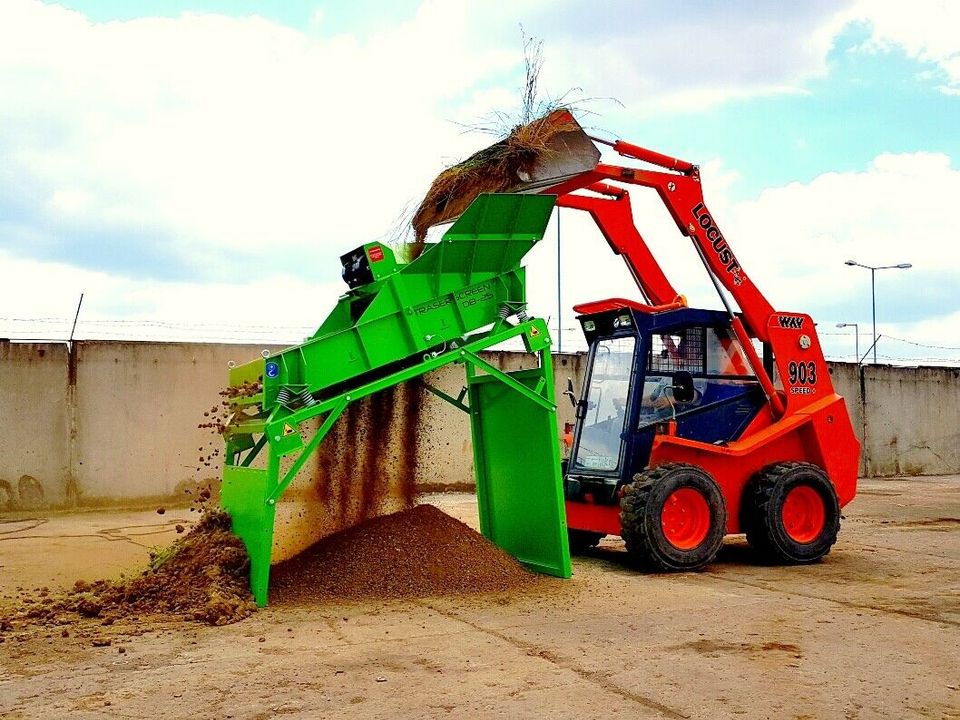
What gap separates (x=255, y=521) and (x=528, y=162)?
3524 mm

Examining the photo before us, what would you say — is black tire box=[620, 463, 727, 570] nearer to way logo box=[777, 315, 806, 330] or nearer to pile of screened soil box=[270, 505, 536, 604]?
pile of screened soil box=[270, 505, 536, 604]

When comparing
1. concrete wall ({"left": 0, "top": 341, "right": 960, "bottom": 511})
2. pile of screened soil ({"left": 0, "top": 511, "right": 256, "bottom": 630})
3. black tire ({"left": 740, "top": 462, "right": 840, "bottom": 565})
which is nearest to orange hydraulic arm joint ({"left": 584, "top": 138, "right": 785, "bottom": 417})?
black tire ({"left": 740, "top": 462, "right": 840, "bottom": 565})

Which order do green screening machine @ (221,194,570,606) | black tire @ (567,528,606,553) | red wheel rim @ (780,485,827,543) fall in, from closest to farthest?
green screening machine @ (221,194,570,606)
red wheel rim @ (780,485,827,543)
black tire @ (567,528,606,553)

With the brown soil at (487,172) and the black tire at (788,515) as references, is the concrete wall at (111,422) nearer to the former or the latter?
the brown soil at (487,172)

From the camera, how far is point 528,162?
7.71m

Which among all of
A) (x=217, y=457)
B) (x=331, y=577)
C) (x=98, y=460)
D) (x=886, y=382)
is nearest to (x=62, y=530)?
(x=98, y=460)

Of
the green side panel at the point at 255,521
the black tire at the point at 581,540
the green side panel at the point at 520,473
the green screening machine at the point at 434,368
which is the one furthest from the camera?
the black tire at the point at 581,540

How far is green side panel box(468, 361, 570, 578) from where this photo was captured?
7.61 m

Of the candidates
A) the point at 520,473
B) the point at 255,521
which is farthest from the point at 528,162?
Result: the point at 255,521

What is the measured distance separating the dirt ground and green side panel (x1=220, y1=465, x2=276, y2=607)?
25cm

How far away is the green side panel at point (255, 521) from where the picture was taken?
6496 millimetres

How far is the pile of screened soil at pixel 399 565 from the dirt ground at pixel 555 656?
27cm

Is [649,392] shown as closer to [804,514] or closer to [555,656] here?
[804,514]

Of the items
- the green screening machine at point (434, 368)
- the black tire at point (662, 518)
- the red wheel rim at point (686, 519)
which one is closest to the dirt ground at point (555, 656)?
the black tire at point (662, 518)
